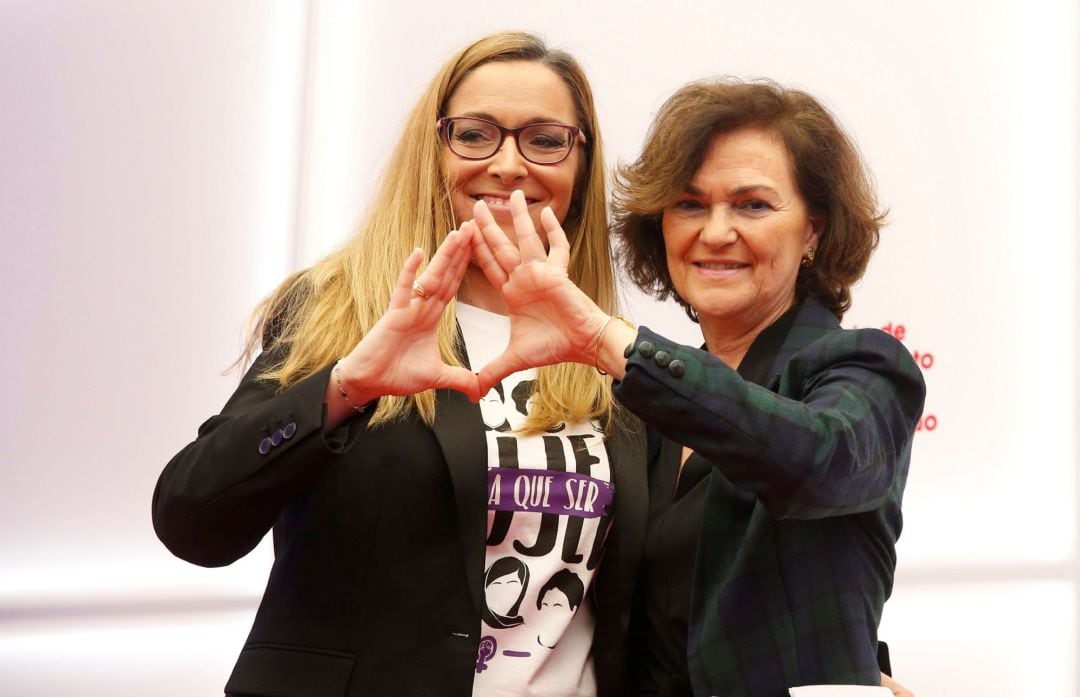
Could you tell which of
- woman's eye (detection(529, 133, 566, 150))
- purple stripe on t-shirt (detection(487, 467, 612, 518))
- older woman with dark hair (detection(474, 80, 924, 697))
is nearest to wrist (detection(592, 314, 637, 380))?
older woman with dark hair (detection(474, 80, 924, 697))

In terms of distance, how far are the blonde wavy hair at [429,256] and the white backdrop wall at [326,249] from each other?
36.3 inches

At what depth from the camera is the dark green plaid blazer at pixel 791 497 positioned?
1419 millimetres

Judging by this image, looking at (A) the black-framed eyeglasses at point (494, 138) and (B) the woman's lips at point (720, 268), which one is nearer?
(B) the woman's lips at point (720, 268)

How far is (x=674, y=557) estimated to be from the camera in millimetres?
1818

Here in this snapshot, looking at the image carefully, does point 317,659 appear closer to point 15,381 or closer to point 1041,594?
point 15,381

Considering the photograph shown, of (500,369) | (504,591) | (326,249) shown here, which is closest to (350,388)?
(500,369)

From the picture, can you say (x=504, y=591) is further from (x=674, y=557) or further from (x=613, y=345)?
(x=613, y=345)

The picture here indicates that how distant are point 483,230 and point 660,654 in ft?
2.25

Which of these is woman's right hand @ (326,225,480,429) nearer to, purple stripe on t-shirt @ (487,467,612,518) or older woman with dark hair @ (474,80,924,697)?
older woman with dark hair @ (474,80,924,697)

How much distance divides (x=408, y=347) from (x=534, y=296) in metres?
0.17

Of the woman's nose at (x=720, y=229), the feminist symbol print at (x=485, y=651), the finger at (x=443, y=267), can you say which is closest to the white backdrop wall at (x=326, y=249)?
the woman's nose at (x=720, y=229)

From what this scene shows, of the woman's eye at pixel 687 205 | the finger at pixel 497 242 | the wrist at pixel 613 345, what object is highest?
the woman's eye at pixel 687 205

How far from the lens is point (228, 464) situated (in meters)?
1.63

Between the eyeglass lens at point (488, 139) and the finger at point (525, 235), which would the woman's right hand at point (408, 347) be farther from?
the eyeglass lens at point (488, 139)
